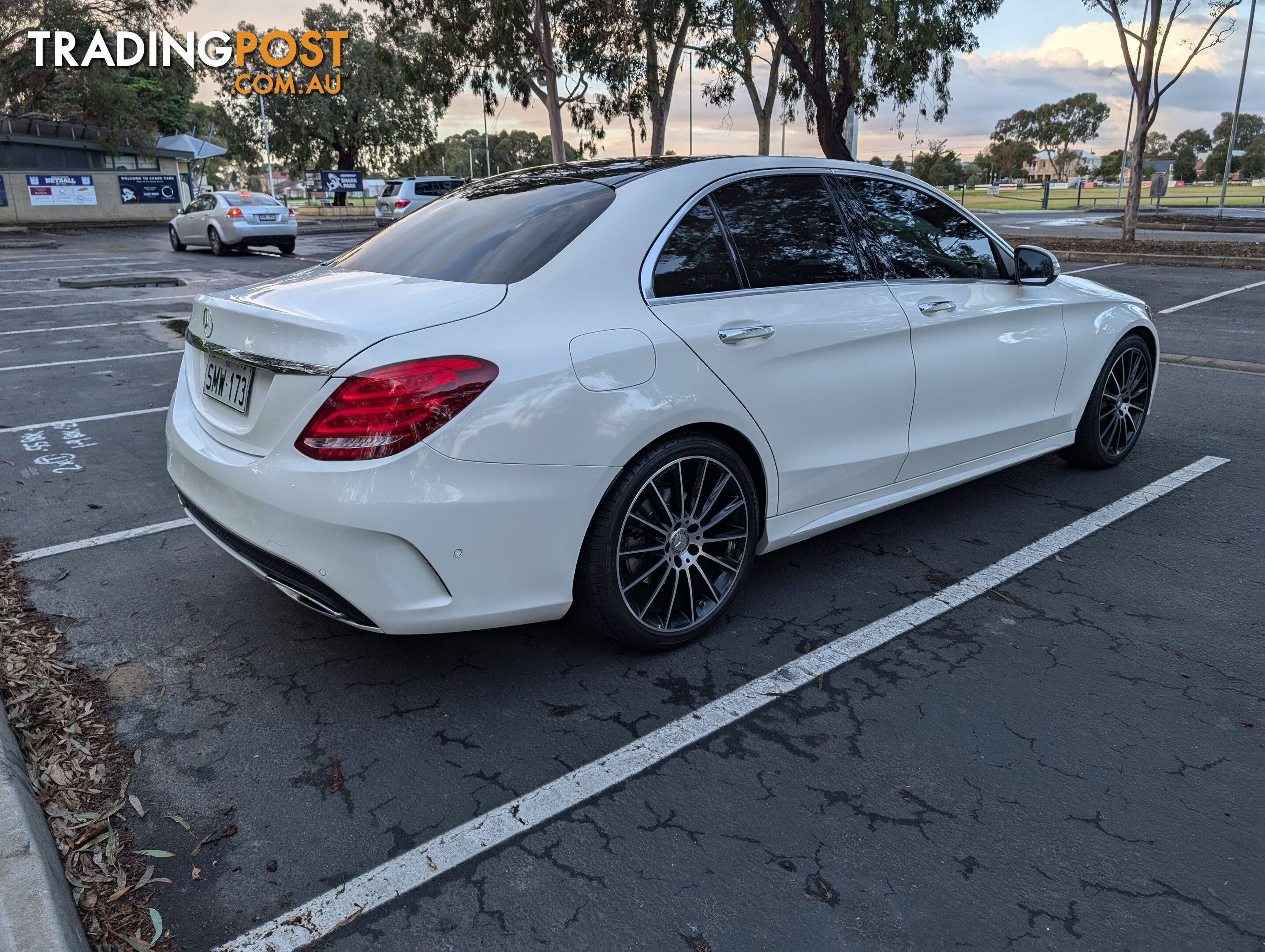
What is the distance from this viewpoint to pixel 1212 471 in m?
5.27

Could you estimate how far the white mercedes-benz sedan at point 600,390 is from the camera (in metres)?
2.63

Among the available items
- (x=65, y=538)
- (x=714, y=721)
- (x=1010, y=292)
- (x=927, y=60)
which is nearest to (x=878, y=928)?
(x=714, y=721)

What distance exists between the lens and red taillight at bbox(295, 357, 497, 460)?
258cm

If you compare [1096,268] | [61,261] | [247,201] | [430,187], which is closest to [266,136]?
[430,187]

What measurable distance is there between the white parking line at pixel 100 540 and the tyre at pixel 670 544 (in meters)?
2.12

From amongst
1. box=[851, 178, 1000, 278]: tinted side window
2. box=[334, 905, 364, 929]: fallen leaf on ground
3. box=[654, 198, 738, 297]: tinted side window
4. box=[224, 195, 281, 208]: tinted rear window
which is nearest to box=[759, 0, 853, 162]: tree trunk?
box=[851, 178, 1000, 278]: tinted side window

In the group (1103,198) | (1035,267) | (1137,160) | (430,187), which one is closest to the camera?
(1035,267)

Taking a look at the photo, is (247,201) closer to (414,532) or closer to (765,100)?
(765,100)

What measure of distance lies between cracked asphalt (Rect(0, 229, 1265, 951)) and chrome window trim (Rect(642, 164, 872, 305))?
124 cm

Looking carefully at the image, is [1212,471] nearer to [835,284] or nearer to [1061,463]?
[1061,463]

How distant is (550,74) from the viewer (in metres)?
21.7

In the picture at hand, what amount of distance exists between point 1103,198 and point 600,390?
69.9 m

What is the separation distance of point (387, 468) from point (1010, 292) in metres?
3.17

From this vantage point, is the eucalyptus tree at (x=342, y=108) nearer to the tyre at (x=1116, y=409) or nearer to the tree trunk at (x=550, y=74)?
the tree trunk at (x=550, y=74)
